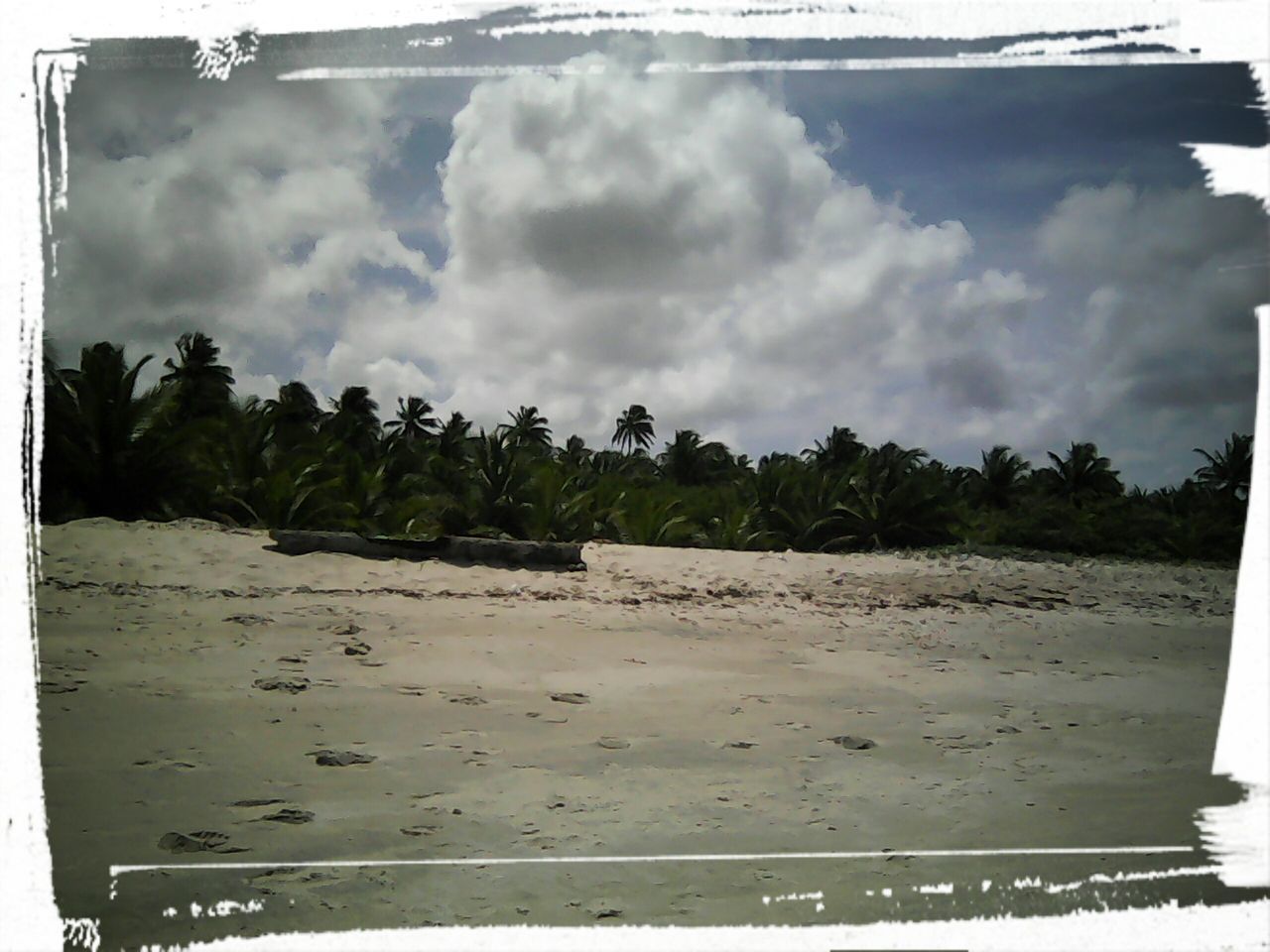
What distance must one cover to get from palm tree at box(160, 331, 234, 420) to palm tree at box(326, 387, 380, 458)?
1.48 ft

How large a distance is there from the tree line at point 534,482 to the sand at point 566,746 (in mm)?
365

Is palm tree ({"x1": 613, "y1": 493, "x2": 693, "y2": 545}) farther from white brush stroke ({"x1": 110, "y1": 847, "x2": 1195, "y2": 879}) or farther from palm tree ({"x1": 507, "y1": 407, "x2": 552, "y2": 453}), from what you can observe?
white brush stroke ({"x1": 110, "y1": 847, "x2": 1195, "y2": 879})

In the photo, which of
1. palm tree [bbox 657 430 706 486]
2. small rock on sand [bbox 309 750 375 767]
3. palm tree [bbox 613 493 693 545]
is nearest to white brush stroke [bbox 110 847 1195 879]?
small rock on sand [bbox 309 750 375 767]

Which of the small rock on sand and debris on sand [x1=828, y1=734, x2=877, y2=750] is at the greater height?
the small rock on sand

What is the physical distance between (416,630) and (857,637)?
7.26 feet

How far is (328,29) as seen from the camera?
2.32 metres

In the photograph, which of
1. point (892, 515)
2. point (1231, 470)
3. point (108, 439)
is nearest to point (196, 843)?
point (108, 439)

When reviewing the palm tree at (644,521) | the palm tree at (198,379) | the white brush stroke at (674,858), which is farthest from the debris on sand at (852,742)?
the palm tree at (644,521)

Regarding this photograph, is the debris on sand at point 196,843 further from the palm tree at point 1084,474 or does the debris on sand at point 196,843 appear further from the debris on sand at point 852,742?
the palm tree at point 1084,474

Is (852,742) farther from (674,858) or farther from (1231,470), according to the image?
(1231,470)

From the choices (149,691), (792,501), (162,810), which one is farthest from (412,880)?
(792,501)

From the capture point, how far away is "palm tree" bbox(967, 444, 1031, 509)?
13.9ft

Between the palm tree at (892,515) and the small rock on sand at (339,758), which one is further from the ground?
the palm tree at (892,515)

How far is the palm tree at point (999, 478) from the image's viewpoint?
425 cm
